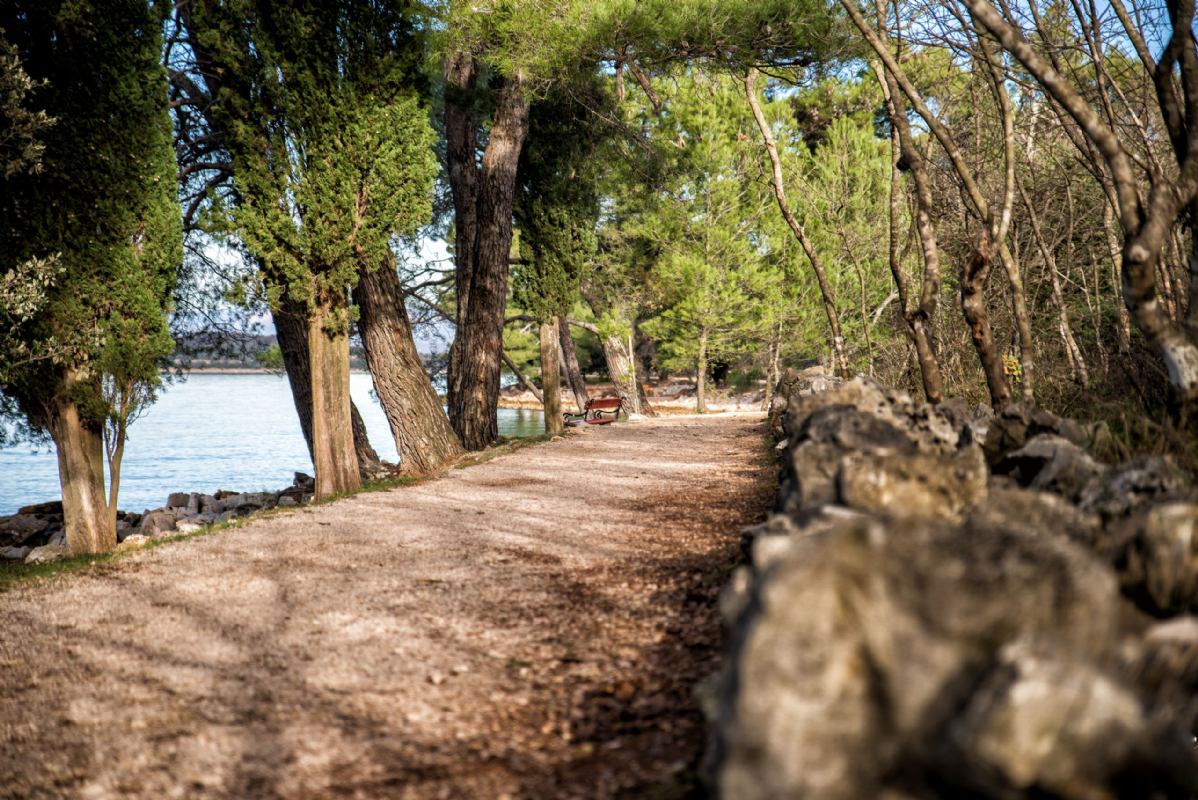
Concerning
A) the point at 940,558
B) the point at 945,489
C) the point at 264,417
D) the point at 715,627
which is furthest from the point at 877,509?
the point at 264,417

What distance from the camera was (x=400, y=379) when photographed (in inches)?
393

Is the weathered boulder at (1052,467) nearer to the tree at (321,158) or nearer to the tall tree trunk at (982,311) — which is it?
the tall tree trunk at (982,311)

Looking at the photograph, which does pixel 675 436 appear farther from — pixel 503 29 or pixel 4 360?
pixel 4 360

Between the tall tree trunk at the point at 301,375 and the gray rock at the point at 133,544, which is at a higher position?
the tall tree trunk at the point at 301,375

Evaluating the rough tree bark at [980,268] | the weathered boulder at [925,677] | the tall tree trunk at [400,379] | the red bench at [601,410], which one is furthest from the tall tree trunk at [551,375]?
the weathered boulder at [925,677]

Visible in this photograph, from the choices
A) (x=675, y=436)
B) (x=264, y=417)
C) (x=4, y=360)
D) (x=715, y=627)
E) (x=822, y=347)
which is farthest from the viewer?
(x=264, y=417)

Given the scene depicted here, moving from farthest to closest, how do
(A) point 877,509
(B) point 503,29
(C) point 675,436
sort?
(C) point 675,436 → (B) point 503,29 → (A) point 877,509

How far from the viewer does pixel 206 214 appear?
801cm

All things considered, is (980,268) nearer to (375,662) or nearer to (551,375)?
(375,662)

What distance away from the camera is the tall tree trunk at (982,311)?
6141 millimetres

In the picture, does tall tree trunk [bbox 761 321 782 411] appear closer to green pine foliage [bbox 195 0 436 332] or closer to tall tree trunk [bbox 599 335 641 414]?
tall tree trunk [bbox 599 335 641 414]

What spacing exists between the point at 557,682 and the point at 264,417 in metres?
49.5

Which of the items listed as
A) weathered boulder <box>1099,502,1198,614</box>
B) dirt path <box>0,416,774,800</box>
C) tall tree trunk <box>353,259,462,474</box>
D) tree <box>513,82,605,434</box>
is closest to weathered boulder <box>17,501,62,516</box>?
tall tree trunk <box>353,259,462,474</box>

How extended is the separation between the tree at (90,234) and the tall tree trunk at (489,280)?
4.43 metres
